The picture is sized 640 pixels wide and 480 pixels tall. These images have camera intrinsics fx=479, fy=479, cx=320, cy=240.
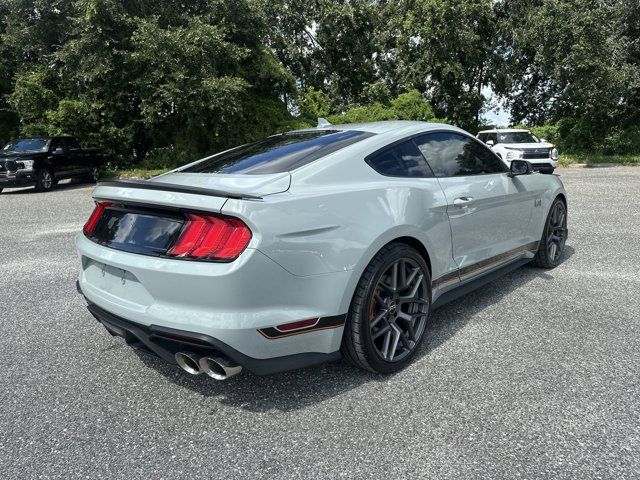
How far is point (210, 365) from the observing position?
2.37m

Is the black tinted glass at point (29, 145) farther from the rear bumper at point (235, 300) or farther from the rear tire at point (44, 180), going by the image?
the rear bumper at point (235, 300)

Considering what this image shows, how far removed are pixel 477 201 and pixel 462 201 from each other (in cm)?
23

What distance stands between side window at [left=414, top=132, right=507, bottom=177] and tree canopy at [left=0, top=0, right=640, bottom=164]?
46.7 feet

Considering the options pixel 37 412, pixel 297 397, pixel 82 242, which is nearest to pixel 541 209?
pixel 297 397

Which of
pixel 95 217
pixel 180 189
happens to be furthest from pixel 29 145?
pixel 180 189

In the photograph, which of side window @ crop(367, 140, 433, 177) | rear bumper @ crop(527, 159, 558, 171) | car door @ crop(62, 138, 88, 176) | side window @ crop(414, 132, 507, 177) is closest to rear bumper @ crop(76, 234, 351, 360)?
side window @ crop(367, 140, 433, 177)

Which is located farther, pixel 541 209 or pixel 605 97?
pixel 605 97

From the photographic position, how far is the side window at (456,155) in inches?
135

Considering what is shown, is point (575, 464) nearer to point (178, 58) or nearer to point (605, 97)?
point (178, 58)

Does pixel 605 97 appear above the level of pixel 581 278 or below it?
above

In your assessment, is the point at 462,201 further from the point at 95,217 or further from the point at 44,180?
the point at 44,180

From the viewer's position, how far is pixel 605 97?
20141 mm

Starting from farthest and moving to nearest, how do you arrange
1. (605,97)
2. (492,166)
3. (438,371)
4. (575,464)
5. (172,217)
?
(605,97)
(492,166)
(438,371)
(172,217)
(575,464)

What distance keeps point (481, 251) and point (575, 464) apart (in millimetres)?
1810
